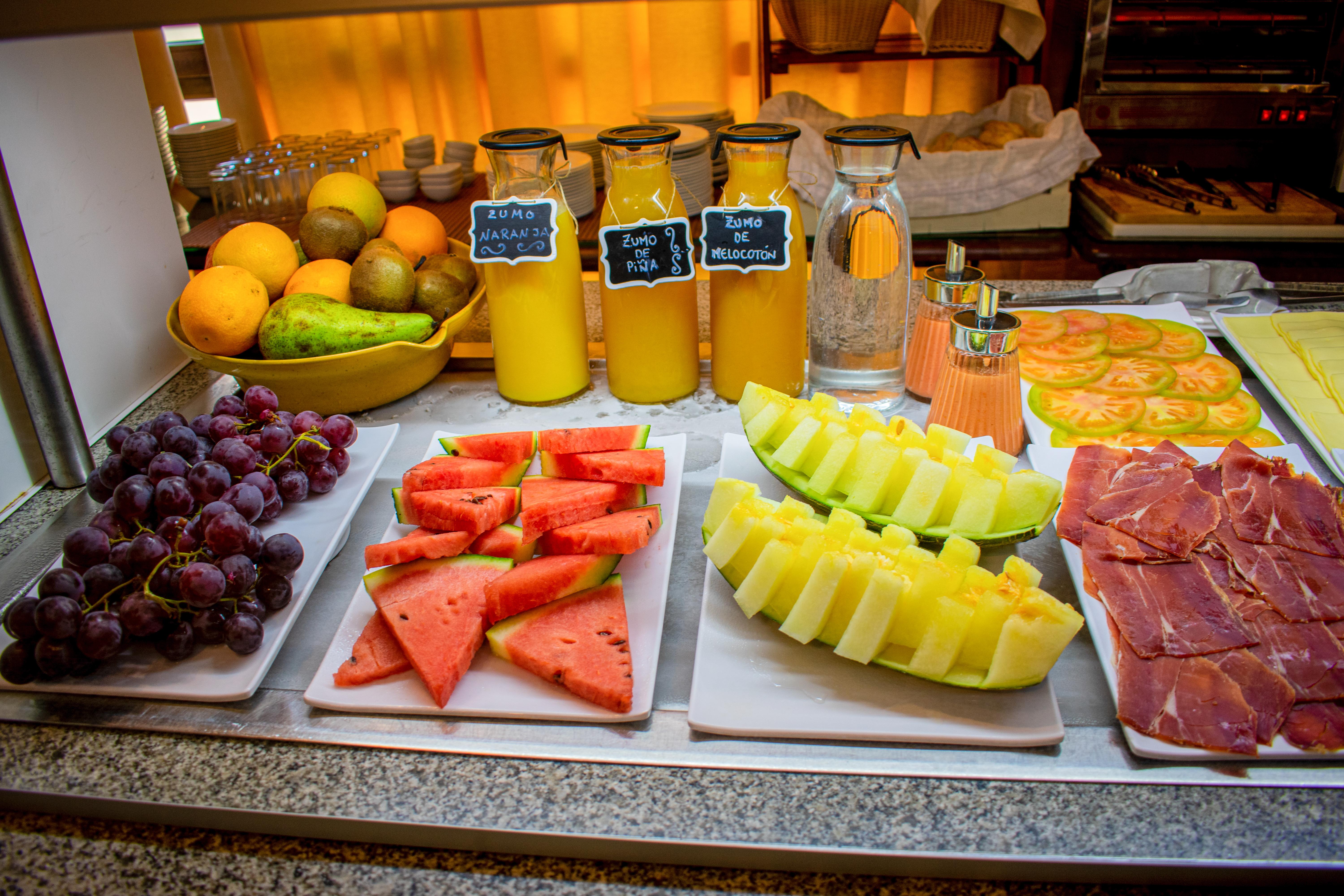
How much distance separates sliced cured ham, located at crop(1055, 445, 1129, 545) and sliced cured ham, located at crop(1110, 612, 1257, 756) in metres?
0.17

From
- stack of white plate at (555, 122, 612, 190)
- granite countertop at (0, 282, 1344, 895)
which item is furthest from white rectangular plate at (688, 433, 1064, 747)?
stack of white plate at (555, 122, 612, 190)

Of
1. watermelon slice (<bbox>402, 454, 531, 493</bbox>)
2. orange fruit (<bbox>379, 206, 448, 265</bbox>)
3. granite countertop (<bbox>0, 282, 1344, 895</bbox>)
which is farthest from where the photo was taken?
orange fruit (<bbox>379, 206, 448, 265</bbox>)

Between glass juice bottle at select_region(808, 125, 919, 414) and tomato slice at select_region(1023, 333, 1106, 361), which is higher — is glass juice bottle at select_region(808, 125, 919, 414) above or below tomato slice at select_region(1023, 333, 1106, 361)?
above

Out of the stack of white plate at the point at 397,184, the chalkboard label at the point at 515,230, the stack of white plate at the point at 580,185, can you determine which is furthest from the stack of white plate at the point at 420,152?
the chalkboard label at the point at 515,230

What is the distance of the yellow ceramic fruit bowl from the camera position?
123 centimetres


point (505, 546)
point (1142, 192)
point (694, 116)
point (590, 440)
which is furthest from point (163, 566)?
point (1142, 192)

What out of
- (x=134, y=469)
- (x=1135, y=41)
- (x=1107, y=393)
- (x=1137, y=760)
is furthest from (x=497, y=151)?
(x=1135, y=41)

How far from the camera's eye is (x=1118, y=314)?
146 cm

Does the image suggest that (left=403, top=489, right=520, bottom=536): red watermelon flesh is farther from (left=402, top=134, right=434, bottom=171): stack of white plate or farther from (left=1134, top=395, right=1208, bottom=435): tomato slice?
(left=402, top=134, right=434, bottom=171): stack of white plate

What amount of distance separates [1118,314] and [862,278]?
0.55 m

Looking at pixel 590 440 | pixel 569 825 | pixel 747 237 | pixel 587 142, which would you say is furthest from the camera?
pixel 587 142

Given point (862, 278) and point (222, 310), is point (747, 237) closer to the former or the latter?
point (862, 278)

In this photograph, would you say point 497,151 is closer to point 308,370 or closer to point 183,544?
point 308,370

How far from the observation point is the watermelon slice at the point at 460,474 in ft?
3.30
